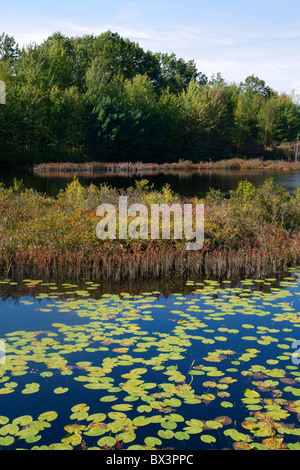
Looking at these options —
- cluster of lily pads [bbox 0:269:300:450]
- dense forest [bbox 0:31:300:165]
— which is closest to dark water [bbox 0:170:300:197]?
dense forest [bbox 0:31:300:165]

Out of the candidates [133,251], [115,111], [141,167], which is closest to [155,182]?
[141,167]

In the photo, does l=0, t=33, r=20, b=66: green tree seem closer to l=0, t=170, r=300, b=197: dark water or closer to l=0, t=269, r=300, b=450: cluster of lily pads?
l=0, t=170, r=300, b=197: dark water

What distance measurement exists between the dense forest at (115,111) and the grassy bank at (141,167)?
4725mm

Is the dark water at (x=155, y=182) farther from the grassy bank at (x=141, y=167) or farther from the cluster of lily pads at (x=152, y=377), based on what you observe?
the cluster of lily pads at (x=152, y=377)

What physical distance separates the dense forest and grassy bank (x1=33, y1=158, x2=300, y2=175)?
4.73m

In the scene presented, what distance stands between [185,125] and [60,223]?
71.8 metres

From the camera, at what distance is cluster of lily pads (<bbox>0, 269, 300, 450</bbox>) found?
4913 mm

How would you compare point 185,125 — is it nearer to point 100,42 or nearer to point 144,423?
point 100,42

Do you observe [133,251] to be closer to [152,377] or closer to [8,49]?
[152,377]

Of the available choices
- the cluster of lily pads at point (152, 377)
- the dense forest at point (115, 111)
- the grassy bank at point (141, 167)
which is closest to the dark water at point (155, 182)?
the grassy bank at point (141, 167)

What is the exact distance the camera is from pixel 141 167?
61.8 metres

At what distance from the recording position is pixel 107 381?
5.84 meters

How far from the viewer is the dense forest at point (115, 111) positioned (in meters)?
59.5
